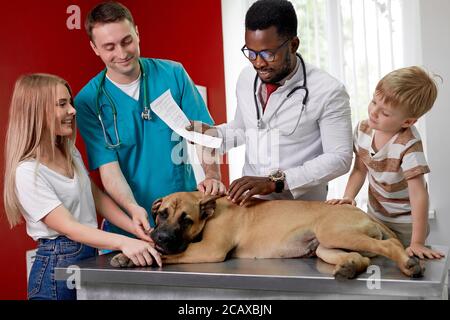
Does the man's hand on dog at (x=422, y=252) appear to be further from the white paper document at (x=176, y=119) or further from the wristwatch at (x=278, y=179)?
the white paper document at (x=176, y=119)

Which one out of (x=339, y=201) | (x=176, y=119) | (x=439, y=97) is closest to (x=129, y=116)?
(x=176, y=119)

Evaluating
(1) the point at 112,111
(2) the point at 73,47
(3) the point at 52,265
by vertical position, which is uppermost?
(2) the point at 73,47

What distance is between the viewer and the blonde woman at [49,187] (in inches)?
70.2

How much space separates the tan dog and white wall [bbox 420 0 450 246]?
78.3 inches

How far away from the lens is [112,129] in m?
2.24

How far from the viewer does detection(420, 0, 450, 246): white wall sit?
3.48m

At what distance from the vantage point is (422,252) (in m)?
1.65

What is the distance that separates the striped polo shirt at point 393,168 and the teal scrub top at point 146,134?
714 mm

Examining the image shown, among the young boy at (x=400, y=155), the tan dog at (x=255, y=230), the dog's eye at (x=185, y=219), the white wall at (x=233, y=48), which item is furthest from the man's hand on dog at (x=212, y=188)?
the white wall at (x=233, y=48)

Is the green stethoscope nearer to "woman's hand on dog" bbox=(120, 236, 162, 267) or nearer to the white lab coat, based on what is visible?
the white lab coat

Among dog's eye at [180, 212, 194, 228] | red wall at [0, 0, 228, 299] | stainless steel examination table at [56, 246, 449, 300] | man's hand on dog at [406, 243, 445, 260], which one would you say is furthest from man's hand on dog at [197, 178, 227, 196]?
red wall at [0, 0, 228, 299]

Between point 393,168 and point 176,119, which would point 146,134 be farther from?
point 393,168

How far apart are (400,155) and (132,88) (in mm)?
1070
